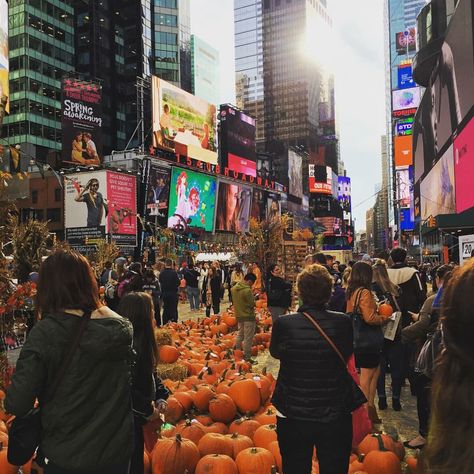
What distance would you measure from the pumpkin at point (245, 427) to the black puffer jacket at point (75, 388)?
2.57m

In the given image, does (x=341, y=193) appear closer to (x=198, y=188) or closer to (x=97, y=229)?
(x=198, y=188)

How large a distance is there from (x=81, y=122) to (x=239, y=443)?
4546cm

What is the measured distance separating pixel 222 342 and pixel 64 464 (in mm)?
7420

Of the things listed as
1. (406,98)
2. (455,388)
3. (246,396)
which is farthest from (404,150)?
(455,388)

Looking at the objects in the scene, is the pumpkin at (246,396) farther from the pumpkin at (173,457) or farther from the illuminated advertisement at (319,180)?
the illuminated advertisement at (319,180)

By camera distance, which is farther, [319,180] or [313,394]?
[319,180]

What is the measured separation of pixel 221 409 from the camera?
5.65 meters

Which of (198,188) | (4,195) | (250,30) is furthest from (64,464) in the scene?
(250,30)

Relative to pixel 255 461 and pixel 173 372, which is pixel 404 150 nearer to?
pixel 173 372

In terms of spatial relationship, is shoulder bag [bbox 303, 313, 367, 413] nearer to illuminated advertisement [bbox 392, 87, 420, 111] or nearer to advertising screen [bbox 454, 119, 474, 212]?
advertising screen [bbox 454, 119, 474, 212]

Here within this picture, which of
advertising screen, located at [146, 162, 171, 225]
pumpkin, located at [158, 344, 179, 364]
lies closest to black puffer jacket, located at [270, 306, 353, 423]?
pumpkin, located at [158, 344, 179, 364]

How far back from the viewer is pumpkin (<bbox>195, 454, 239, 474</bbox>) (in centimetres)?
404

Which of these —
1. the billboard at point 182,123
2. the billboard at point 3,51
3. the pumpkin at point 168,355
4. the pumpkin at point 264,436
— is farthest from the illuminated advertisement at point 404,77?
the pumpkin at point 264,436

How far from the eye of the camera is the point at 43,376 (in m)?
2.40
